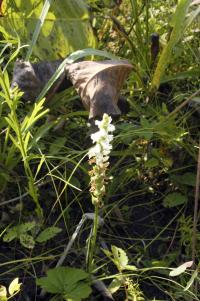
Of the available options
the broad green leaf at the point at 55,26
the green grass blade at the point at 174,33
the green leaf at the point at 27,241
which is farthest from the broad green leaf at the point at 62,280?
the broad green leaf at the point at 55,26

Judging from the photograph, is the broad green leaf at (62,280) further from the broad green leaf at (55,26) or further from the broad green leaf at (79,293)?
the broad green leaf at (55,26)

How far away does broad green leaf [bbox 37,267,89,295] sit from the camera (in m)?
1.34

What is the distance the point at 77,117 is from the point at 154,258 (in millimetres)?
556

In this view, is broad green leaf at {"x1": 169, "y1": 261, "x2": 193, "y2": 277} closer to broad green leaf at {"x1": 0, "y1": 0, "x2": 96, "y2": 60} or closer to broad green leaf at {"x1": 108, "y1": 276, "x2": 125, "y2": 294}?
broad green leaf at {"x1": 108, "y1": 276, "x2": 125, "y2": 294}

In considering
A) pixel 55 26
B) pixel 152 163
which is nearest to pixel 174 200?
pixel 152 163

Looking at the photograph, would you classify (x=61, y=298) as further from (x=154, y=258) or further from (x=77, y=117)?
(x=77, y=117)

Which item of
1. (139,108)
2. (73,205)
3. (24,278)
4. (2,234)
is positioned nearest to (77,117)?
(139,108)

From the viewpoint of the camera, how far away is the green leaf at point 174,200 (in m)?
1.65

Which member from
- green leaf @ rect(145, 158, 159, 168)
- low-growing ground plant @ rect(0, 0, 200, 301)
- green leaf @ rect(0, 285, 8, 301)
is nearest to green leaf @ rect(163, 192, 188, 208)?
low-growing ground plant @ rect(0, 0, 200, 301)

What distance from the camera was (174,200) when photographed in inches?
Answer: 65.2

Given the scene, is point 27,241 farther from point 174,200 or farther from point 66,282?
point 174,200

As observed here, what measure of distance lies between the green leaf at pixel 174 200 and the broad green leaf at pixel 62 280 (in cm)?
38

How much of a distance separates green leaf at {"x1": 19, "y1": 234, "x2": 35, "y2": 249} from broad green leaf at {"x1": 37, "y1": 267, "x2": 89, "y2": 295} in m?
0.10

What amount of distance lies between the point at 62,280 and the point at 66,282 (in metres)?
0.01
